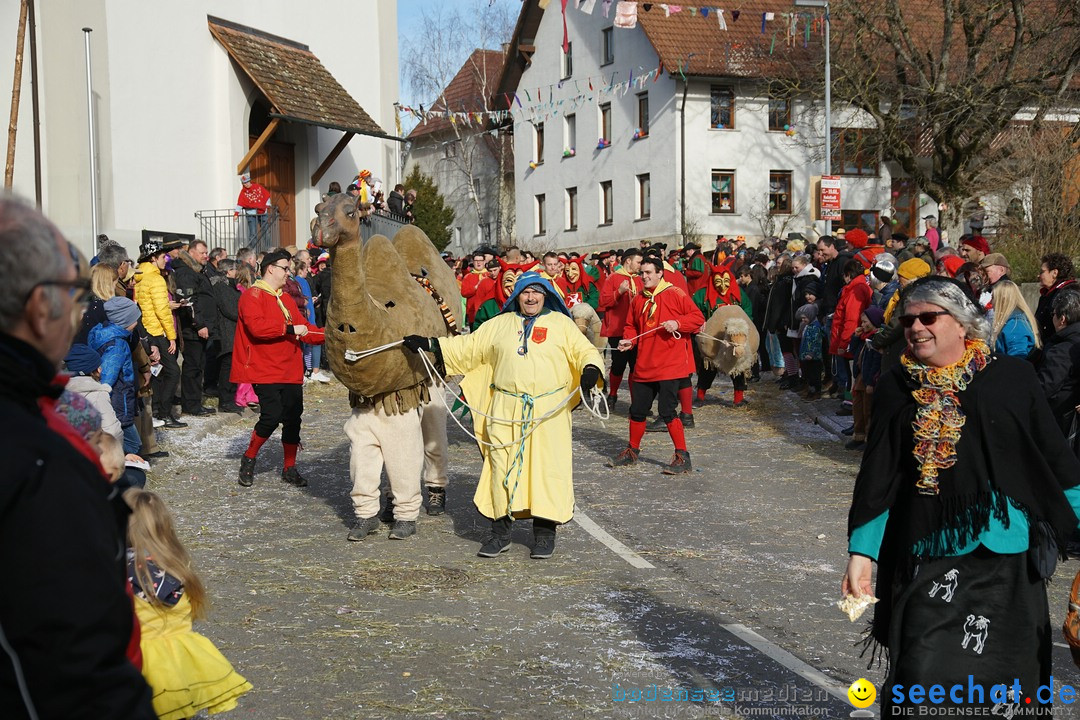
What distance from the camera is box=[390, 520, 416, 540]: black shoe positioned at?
842 centimetres

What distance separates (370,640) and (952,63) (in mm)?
30834

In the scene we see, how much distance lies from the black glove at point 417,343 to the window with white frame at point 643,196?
34518mm

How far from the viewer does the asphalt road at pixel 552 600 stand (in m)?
5.23

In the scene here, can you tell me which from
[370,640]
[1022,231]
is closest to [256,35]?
[1022,231]

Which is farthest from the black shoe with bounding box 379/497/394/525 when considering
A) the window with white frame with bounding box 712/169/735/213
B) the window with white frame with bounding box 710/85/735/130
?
the window with white frame with bounding box 710/85/735/130

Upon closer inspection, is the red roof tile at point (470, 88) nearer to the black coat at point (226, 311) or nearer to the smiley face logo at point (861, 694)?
the black coat at point (226, 311)

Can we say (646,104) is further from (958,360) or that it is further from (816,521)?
(958,360)

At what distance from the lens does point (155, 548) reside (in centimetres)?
422

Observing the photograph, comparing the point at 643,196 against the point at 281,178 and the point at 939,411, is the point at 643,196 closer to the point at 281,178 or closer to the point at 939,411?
the point at 281,178

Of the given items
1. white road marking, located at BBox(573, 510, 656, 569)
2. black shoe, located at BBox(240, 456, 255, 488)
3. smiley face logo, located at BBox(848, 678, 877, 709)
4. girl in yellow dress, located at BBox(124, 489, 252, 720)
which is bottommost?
white road marking, located at BBox(573, 510, 656, 569)

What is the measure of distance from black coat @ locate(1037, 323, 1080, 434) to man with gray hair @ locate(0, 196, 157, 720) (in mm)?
7689

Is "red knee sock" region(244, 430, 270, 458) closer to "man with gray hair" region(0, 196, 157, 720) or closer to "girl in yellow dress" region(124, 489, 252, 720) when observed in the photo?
"girl in yellow dress" region(124, 489, 252, 720)

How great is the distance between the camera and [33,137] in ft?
60.0

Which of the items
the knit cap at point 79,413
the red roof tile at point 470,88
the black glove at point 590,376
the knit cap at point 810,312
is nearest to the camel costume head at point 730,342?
the knit cap at point 810,312
